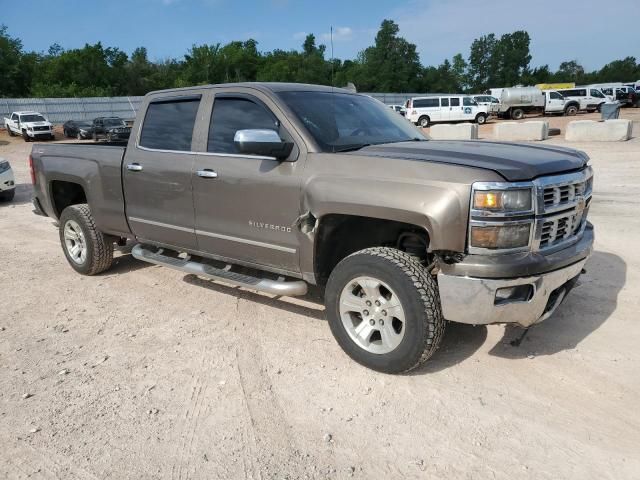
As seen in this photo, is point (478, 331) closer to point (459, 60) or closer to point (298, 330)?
point (298, 330)

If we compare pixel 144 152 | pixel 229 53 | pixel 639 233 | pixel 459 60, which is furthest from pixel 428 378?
pixel 459 60

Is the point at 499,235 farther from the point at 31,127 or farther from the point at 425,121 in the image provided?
the point at 31,127

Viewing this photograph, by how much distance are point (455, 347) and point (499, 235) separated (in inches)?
47.5

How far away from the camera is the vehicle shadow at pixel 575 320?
3.82 meters

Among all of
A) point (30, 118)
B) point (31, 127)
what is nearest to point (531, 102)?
point (31, 127)

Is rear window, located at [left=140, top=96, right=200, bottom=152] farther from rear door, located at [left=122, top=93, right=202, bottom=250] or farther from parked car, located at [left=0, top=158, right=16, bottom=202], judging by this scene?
parked car, located at [left=0, top=158, right=16, bottom=202]

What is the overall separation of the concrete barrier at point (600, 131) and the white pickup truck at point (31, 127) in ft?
99.1

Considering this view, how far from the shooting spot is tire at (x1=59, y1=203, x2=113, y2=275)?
574 centimetres

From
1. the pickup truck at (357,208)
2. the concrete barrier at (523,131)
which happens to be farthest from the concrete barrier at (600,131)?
the pickup truck at (357,208)

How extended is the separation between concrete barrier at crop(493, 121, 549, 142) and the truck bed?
1884cm

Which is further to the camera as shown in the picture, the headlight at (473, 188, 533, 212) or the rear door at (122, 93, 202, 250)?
the rear door at (122, 93, 202, 250)

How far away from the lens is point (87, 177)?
5.52m

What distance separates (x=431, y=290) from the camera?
10.7 feet

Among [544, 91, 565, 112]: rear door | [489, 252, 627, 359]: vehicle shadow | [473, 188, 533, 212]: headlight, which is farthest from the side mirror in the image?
[544, 91, 565, 112]: rear door
